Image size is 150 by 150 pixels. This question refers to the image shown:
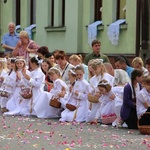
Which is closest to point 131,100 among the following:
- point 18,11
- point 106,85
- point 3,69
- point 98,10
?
point 106,85

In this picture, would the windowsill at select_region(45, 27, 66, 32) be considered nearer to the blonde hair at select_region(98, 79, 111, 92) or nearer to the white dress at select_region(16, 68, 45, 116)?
the white dress at select_region(16, 68, 45, 116)

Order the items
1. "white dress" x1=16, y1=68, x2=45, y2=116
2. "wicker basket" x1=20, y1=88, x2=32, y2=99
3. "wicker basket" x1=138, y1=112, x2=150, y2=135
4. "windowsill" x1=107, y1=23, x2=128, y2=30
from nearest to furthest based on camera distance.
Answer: "wicker basket" x1=138, y1=112, x2=150, y2=135, "white dress" x1=16, y1=68, x2=45, y2=116, "wicker basket" x1=20, y1=88, x2=32, y2=99, "windowsill" x1=107, y1=23, x2=128, y2=30

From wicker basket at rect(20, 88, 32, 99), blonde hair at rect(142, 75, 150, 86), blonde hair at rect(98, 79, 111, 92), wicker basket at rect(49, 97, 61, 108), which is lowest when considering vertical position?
wicker basket at rect(49, 97, 61, 108)

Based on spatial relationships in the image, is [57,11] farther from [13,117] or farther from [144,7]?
[13,117]

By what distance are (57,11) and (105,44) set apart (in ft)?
12.6

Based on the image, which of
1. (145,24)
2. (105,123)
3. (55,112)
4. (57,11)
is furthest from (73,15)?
(105,123)

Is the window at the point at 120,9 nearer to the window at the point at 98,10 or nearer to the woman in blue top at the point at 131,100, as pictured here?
the window at the point at 98,10

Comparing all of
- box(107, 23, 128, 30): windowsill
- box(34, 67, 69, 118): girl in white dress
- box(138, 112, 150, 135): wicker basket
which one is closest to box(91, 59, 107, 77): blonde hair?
box(34, 67, 69, 118): girl in white dress

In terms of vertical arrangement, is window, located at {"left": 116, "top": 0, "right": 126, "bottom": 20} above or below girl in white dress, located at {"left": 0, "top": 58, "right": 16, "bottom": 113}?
above

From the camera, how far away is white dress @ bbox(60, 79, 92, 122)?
17.6 metres

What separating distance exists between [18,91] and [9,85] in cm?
29

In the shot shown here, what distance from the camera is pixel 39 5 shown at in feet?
103

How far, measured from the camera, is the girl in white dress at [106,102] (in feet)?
55.3

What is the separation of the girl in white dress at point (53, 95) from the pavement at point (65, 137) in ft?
3.38
